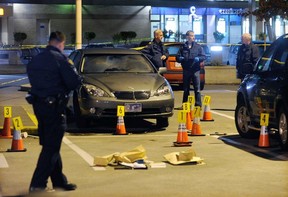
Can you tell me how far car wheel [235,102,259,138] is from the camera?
12.4m

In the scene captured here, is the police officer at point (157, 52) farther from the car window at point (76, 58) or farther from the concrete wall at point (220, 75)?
the concrete wall at point (220, 75)

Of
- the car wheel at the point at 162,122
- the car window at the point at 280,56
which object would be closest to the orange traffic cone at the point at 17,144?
the car wheel at the point at 162,122

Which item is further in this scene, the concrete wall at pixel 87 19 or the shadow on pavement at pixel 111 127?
the concrete wall at pixel 87 19

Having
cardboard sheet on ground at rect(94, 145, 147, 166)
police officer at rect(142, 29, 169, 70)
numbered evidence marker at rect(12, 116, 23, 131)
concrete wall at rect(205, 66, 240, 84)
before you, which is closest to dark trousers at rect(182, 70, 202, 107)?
police officer at rect(142, 29, 169, 70)

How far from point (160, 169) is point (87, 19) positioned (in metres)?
46.4

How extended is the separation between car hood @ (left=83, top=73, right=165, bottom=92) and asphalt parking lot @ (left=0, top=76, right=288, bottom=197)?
0.82 meters

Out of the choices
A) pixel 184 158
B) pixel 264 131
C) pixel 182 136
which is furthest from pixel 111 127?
pixel 184 158

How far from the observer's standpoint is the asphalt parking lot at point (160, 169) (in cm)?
809

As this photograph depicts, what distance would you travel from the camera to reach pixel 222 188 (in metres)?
8.14

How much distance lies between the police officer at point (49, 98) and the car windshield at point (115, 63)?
20.6ft

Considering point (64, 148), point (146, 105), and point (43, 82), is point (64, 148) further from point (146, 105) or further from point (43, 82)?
point (43, 82)

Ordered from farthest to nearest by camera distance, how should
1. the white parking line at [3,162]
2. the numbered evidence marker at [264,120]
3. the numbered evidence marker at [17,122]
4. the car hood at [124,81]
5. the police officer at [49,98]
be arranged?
the car hood at [124,81]
the numbered evidence marker at [264,120]
the numbered evidence marker at [17,122]
the white parking line at [3,162]
the police officer at [49,98]

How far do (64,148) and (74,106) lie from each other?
2100 mm

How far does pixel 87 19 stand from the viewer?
55125 mm
